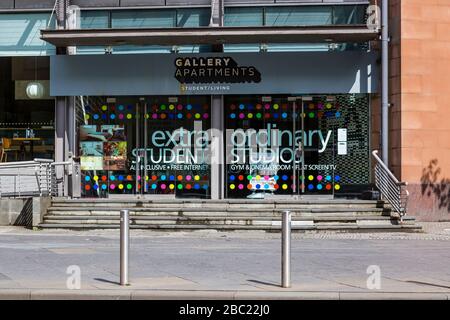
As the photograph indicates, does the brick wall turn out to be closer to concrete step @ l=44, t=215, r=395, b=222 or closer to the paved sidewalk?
concrete step @ l=44, t=215, r=395, b=222

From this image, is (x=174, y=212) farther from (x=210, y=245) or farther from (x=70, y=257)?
(x=70, y=257)

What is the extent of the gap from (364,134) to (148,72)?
6.88 m

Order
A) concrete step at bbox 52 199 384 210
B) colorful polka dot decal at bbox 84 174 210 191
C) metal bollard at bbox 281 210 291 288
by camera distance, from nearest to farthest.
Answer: metal bollard at bbox 281 210 291 288 → concrete step at bbox 52 199 384 210 → colorful polka dot decal at bbox 84 174 210 191

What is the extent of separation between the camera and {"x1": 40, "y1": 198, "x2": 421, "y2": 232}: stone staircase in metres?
17.3

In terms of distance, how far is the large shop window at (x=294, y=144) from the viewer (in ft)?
67.7

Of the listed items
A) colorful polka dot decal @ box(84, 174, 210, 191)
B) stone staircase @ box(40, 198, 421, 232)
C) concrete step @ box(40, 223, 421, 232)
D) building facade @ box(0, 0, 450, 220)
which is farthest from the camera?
colorful polka dot decal @ box(84, 174, 210, 191)

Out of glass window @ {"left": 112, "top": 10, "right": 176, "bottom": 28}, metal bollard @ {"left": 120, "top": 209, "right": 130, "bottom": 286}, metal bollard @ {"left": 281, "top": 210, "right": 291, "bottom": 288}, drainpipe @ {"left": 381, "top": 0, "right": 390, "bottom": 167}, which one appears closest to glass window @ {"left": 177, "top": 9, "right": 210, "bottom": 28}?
glass window @ {"left": 112, "top": 10, "right": 176, "bottom": 28}

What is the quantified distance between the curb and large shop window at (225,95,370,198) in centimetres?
1252

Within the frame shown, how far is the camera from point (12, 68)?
21578mm

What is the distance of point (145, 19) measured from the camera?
69.3 ft

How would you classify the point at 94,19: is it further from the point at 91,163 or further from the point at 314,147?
the point at 314,147

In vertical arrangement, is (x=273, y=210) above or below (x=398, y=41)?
below

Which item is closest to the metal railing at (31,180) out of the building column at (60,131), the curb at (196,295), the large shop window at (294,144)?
the building column at (60,131)
